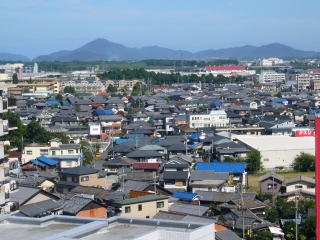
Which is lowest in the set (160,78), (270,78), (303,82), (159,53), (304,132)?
(304,132)

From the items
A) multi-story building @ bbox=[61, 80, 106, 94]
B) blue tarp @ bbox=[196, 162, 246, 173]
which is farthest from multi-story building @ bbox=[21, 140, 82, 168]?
multi-story building @ bbox=[61, 80, 106, 94]

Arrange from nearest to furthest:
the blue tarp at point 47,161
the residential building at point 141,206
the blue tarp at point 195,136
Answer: the residential building at point 141,206, the blue tarp at point 47,161, the blue tarp at point 195,136

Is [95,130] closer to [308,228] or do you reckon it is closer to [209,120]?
[209,120]

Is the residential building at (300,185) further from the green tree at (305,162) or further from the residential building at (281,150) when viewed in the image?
the residential building at (281,150)

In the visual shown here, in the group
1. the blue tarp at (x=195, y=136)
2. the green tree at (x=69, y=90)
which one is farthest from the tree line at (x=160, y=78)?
the blue tarp at (x=195, y=136)

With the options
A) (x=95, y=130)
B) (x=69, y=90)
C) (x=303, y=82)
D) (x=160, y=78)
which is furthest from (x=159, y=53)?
(x=95, y=130)

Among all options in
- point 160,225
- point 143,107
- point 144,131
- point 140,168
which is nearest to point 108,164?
point 140,168
